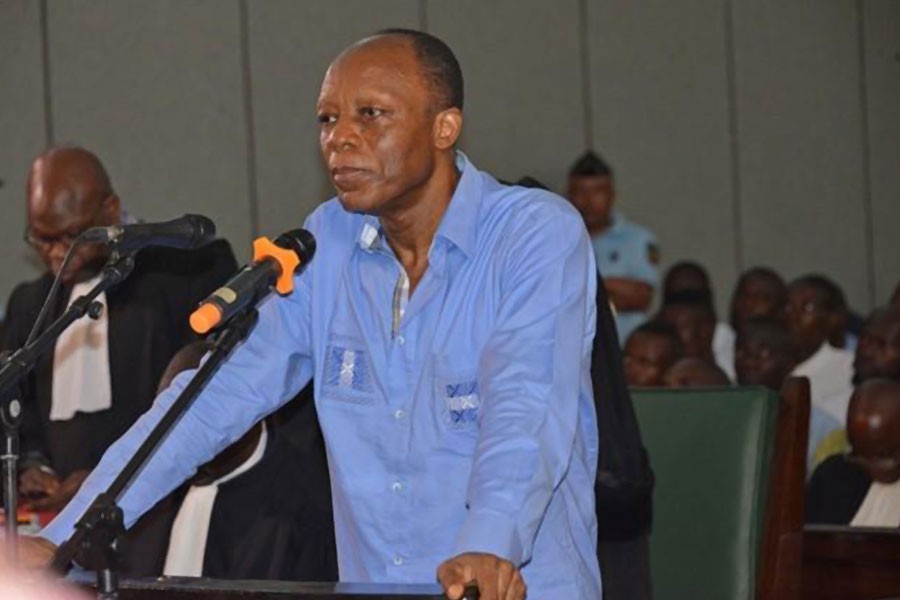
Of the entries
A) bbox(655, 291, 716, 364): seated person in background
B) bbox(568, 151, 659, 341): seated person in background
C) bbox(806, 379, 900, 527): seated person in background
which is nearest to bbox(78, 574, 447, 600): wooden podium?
bbox(806, 379, 900, 527): seated person in background

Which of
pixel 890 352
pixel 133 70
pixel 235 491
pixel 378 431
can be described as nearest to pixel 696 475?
pixel 235 491

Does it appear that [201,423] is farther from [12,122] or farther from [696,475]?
[12,122]

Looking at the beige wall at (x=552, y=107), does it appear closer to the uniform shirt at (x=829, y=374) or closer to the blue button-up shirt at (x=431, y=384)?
the uniform shirt at (x=829, y=374)

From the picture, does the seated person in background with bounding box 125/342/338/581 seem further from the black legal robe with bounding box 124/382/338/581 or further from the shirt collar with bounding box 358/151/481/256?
the shirt collar with bounding box 358/151/481/256

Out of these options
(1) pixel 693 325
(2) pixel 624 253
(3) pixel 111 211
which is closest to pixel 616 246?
(2) pixel 624 253

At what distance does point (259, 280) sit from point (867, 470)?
3.20 m

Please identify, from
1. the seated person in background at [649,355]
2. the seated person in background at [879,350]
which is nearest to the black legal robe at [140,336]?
the seated person in background at [649,355]

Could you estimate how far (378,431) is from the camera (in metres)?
3.13

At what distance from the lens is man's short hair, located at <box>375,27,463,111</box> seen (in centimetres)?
318

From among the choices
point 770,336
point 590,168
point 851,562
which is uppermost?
point 590,168

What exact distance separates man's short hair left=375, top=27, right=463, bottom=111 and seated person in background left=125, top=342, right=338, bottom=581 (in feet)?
4.15

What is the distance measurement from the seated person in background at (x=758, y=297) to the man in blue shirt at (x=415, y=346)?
20.8 feet

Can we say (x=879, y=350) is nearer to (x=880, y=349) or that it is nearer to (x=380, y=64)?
(x=880, y=349)

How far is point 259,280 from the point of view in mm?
2834
